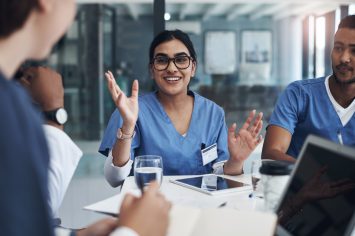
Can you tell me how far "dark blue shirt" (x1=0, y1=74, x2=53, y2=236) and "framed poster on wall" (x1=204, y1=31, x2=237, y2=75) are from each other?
20.4ft

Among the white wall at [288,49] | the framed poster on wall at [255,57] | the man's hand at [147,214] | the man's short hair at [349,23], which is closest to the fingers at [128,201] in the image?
the man's hand at [147,214]

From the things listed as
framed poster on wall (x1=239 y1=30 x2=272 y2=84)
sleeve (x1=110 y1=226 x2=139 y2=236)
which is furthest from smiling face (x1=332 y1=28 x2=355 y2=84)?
framed poster on wall (x1=239 y1=30 x2=272 y2=84)

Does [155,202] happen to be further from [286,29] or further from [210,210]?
[286,29]

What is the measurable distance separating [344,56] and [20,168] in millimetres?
1840

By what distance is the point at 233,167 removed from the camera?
1868mm

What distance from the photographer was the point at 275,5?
6840mm

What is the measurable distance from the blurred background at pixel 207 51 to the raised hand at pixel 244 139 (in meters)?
2.63

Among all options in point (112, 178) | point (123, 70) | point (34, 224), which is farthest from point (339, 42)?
point (123, 70)

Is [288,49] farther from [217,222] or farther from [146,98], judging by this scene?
[217,222]

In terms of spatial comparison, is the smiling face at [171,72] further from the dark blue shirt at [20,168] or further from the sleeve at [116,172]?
the dark blue shirt at [20,168]

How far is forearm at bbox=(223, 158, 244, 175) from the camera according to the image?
1854 mm

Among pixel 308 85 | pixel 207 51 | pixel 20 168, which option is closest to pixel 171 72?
pixel 308 85

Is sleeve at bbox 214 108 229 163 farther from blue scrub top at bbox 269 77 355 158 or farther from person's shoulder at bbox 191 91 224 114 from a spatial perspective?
blue scrub top at bbox 269 77 355 158

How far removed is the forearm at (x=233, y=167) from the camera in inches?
73.0
